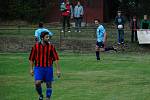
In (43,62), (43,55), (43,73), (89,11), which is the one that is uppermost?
(89,11)

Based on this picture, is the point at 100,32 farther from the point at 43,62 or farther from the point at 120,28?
the point at 43,62

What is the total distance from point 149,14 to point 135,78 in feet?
90.6

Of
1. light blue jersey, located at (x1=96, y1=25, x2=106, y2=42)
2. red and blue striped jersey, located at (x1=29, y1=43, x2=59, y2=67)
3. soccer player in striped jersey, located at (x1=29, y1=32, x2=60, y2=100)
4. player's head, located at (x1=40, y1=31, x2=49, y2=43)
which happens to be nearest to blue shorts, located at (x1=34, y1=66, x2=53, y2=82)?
soccer player in striped jersey, located at (x1=29, y1=32, x2=60, y2=100)

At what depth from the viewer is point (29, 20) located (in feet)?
153

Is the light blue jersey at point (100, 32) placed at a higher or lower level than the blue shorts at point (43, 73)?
higher

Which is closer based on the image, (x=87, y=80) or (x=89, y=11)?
(x=87, y=80)

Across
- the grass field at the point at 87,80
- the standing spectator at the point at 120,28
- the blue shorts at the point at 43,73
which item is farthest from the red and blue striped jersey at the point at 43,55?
Result: the standing spectator at the point at 120,28

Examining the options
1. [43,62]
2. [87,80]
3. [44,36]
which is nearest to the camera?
[44,36]

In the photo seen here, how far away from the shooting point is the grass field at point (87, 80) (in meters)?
16.5

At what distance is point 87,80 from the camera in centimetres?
2011

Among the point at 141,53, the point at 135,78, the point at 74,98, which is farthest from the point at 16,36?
the point at 74,98

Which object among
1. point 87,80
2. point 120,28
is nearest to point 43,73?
point 87,80

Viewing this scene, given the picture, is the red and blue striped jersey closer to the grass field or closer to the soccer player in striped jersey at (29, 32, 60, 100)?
the soccer player in striped jersey at (29, 32, 60, 100)

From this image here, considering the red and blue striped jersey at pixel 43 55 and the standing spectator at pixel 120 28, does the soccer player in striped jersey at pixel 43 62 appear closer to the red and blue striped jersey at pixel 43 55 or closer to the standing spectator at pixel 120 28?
the red and blue striped jersey at pixel 43 55
